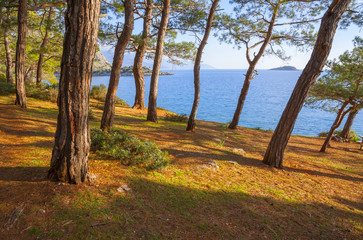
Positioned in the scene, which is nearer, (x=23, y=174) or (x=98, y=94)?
(x=23, y=174)

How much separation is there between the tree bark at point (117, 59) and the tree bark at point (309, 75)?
522 cm

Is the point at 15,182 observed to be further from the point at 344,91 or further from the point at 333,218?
the point at 344,91

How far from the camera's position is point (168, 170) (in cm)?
449

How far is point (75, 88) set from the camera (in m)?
2.72

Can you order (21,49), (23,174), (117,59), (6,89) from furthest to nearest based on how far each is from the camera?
(6,89) → (21,49) → (117,59) → (23,174)

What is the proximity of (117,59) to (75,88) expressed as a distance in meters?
3.78

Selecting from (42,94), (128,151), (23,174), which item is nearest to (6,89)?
(42,94)

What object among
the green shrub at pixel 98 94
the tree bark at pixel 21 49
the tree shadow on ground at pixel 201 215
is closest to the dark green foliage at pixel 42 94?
the tree bark at pixel 21 49

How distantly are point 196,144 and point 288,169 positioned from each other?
3.04 metres

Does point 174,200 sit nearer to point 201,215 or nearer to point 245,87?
point 201,215

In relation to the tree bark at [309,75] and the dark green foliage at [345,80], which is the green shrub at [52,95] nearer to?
the tree bark at [309,75]

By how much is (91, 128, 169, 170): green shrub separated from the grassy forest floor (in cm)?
19

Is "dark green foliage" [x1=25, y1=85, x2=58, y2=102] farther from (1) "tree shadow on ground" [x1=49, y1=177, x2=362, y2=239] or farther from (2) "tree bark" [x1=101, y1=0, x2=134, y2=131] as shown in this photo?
(1) "tree shadow on ground" [x1=49, y1=177, x2=362, y2=239]

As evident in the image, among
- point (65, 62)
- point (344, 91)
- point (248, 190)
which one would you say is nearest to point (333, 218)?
point (248, 190)
